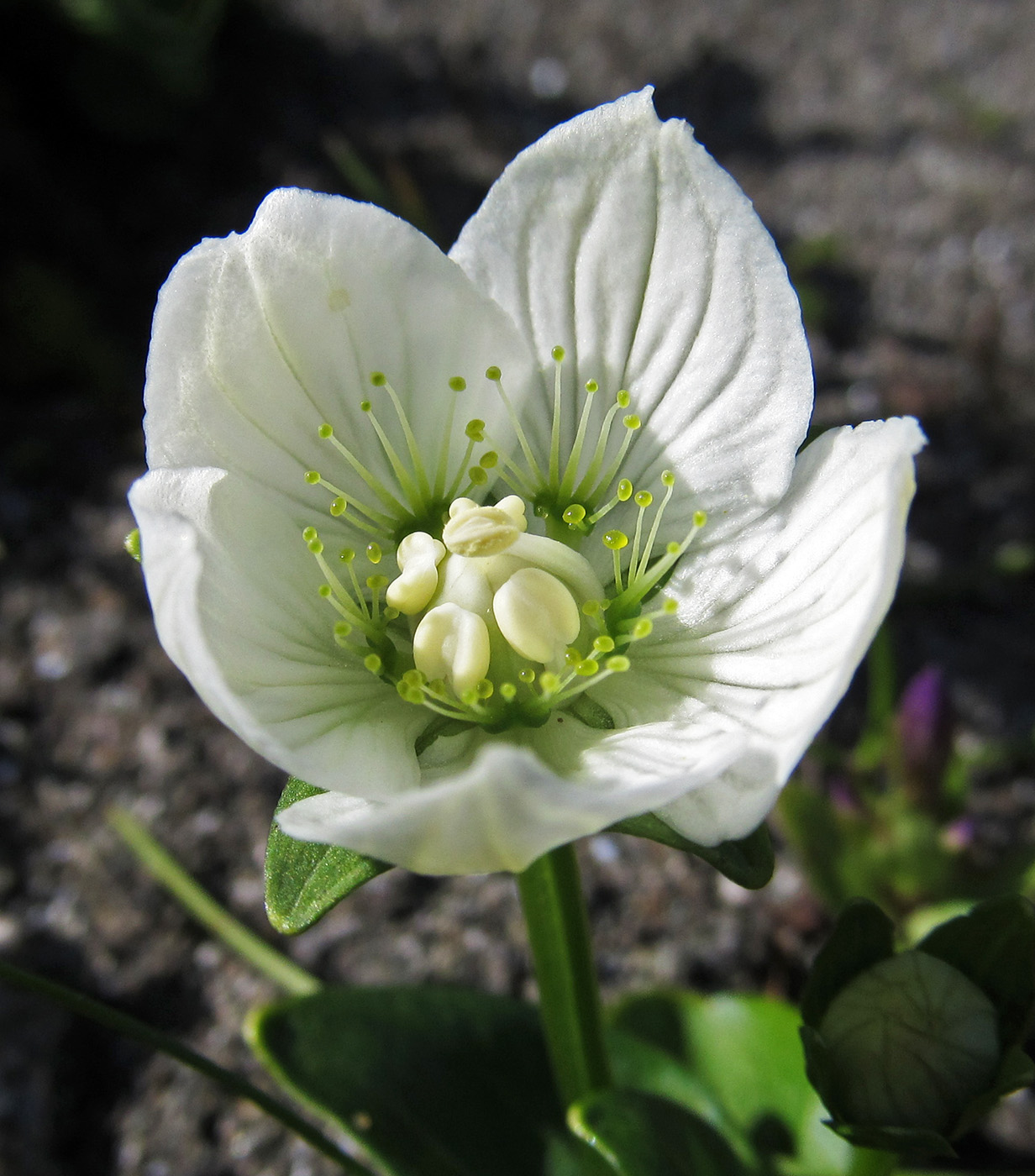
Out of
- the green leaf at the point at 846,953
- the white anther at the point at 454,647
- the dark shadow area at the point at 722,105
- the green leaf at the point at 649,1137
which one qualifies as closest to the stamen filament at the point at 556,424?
the white anther at the point at 454,647

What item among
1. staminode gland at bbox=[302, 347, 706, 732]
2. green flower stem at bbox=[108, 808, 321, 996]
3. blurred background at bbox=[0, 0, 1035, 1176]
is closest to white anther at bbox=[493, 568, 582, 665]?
staminode gland at bbox=[302, 347, 706, 732]

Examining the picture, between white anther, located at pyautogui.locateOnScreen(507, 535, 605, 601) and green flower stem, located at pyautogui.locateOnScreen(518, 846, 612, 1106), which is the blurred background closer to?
white anther, located at pyautogui.locateOnScreen(507, 535, 605, 601)

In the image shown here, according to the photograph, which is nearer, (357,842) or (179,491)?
(357,842)

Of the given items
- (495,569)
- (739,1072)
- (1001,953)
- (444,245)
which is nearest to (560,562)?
(495,569)

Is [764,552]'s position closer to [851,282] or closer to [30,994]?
[30,994]

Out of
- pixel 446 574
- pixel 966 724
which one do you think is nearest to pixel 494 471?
pixel 446 574

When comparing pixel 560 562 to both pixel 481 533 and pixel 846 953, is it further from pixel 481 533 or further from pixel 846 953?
pixel 846 953
